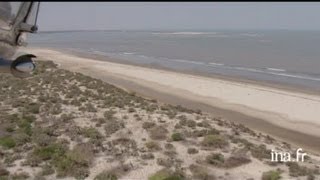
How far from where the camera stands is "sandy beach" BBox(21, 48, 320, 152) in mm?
33719

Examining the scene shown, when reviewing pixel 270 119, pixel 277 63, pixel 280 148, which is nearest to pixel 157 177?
pixel 280 148

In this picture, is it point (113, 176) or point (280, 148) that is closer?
point (113, 176)

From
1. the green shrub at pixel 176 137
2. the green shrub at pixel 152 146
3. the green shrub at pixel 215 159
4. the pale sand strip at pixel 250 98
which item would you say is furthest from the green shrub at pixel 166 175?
the pale sand strip at pixel 250 98

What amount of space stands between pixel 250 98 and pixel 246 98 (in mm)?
387

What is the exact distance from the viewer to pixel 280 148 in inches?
908

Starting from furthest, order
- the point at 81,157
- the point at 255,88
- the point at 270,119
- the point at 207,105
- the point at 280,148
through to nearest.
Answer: the point at 255,88, the point at 207,105, the point at 270,119, the point at 280,148, the point at 81,157

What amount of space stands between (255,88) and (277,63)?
43.8 meters

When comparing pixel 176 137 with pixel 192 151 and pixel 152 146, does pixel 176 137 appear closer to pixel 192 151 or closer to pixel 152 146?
pixel 152 146

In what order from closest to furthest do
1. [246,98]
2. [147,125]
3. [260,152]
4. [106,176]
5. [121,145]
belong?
[106,176] < [260,152] < [121,145] < [147,125] < [246,98]

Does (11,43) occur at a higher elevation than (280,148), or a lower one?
higher

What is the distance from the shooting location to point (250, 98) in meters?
45.3

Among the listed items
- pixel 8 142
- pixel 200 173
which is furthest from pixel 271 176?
pixel 8 142

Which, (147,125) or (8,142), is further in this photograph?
(147,125)

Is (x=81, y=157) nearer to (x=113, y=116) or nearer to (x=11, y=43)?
(x=113, y=116)
